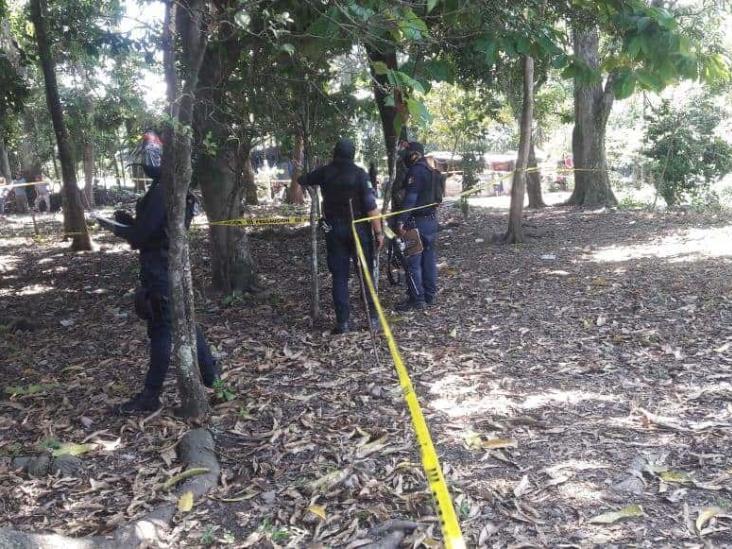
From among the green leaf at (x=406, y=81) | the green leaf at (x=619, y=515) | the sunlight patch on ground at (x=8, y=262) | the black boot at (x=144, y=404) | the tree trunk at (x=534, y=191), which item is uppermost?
the green leaf at (x=406, y=81)

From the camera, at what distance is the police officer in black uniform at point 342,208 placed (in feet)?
20.5

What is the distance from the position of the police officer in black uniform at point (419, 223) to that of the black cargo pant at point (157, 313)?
3062mm

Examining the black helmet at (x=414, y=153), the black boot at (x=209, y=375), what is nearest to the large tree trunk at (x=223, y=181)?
the black helmet at (x=414, y=153)

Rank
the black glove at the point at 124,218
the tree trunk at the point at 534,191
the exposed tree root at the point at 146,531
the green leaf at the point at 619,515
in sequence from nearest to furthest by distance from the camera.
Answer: the exposed tree root at the point at 146,531
the green leaf at the point at 619,515
the black glove at the point at 124,218
the tree trunk at the point at 534,191

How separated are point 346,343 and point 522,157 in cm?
540

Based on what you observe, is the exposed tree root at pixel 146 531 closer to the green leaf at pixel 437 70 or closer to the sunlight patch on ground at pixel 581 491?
the sunlight patch on ground at pixel 581 491

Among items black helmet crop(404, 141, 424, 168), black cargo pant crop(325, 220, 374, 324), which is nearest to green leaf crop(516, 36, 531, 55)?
black helmet crop(404, 141, 424, 168)

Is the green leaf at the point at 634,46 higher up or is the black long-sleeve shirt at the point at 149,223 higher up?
the green leaf at the point at 634,46

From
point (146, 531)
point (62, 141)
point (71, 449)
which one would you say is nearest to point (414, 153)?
point (71, 449)

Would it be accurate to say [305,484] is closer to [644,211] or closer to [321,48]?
[321,48]

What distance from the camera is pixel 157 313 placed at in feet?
15.4

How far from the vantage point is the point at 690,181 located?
1498 cm

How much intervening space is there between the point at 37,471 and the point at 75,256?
343 inches

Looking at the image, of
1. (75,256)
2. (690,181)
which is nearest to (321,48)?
(75,256)
